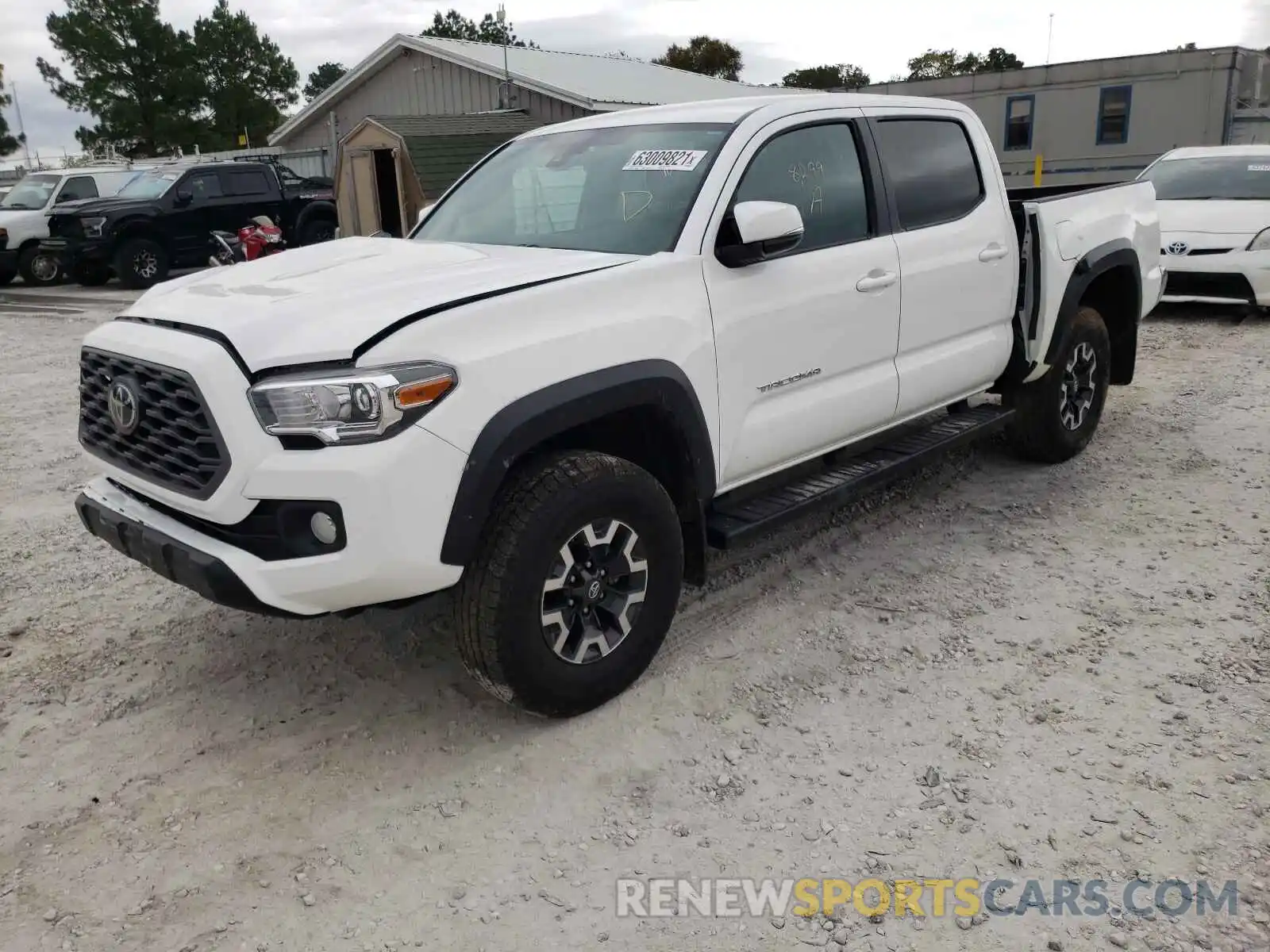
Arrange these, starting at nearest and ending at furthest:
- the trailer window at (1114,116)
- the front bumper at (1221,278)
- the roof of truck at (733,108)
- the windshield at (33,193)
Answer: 1. the roof of truck at (733,108)
2. the front bumper at (1221,278)
3. the windshield at (33,193)
4. the trailer window at (1114,116)

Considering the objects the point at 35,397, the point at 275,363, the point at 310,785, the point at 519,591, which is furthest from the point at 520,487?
the point at 35,397

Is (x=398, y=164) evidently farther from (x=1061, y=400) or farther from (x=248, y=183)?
(x=1061, y=400)

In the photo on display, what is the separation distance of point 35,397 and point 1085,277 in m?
7.81

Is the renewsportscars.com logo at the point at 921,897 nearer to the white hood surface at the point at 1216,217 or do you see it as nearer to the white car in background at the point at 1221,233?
the white car in background at the point at 1221,233

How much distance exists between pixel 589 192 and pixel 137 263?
14.8 m

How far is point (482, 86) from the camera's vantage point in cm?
2202

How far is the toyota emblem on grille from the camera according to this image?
312 cm

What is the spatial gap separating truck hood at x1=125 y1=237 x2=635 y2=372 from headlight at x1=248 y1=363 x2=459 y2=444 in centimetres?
7

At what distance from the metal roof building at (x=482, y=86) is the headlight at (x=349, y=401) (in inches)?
709

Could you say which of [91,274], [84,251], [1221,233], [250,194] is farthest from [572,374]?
[91,274]

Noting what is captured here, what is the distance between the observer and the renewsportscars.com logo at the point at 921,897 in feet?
8.26

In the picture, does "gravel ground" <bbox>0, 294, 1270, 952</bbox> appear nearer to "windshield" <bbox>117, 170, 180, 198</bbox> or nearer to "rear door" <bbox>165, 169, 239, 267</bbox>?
"rear door" <bbox>165, 169, 239, 267</bbox>

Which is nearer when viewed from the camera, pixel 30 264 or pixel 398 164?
pixel 398 164

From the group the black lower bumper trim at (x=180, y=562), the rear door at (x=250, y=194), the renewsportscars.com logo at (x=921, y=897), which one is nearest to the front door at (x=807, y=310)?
the renewsportscars.com logo at (x=921, y=897)
